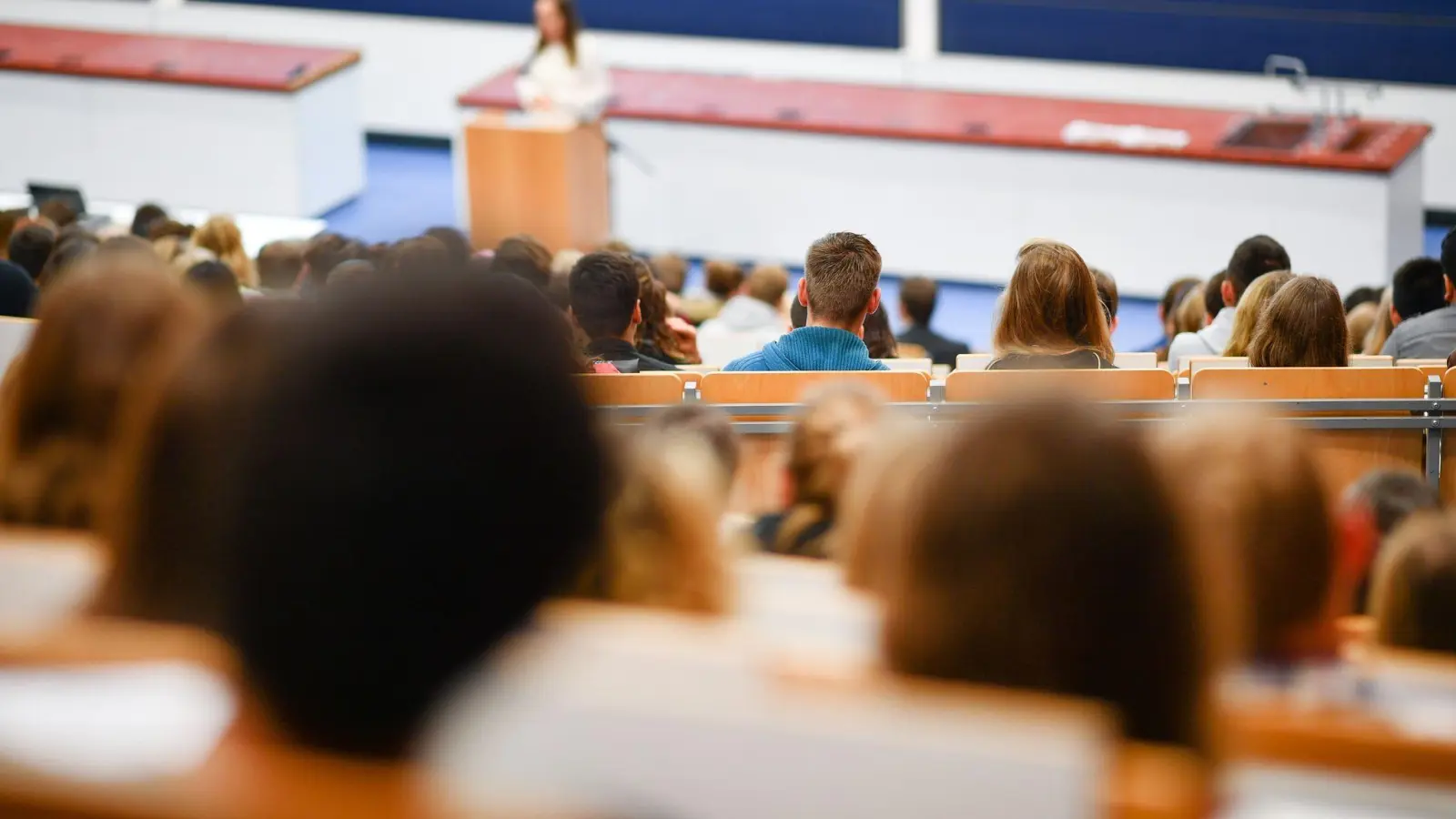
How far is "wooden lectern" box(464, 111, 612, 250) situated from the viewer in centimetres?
762

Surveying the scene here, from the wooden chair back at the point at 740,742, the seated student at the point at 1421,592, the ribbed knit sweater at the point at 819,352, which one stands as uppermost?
the ribbed knit sweater at the point at 819,352

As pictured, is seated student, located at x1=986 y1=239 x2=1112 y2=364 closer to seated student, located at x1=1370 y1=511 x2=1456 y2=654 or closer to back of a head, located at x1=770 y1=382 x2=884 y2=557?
back of a head, located at x1=770 y1=382 x2=884 y2=557

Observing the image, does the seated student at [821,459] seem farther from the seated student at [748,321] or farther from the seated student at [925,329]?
the seated student at [925,329]

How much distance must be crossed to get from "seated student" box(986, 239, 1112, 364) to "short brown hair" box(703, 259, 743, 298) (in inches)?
95.8

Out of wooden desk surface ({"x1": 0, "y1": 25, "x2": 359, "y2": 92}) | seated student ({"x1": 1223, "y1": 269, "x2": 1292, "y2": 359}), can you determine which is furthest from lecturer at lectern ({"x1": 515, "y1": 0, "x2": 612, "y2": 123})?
seated student ({"x1": 1223, "y1": 269, "x2": 1292, "y2": 359})

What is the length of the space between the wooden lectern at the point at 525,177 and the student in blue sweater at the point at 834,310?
3800 millimetres

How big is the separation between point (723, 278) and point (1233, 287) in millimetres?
2138

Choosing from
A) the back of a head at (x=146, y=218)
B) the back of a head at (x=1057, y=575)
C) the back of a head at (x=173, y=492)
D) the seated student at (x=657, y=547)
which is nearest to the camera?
the back of a head at (x=1057, y=575)

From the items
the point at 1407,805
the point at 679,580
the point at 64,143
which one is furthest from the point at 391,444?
the point at 64,143

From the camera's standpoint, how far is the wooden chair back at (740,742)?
2.95 ft

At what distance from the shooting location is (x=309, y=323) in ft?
3.09

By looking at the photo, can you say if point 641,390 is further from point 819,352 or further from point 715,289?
point 715,289

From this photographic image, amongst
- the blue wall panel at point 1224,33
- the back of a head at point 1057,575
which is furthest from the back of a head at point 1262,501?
the blue wall panel at point 1224,33

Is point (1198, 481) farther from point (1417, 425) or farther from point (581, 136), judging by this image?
point (581, 136)
